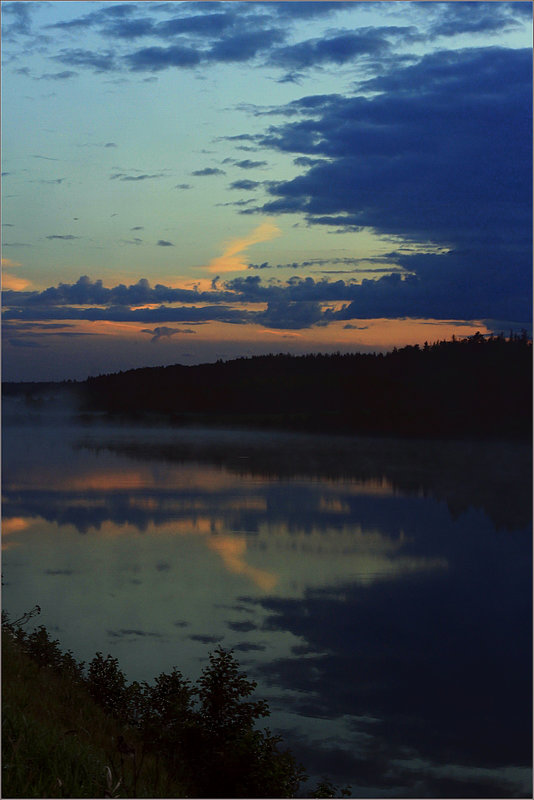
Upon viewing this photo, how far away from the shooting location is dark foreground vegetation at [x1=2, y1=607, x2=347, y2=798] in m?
6.11

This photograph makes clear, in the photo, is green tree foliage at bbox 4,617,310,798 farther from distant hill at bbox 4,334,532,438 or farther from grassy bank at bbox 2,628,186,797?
distant hill at bbox 4,334,532,438

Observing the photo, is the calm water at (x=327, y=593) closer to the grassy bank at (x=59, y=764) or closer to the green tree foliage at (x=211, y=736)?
the green tree foliage at (x=211, y=736)

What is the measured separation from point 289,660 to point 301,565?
79.1 feet

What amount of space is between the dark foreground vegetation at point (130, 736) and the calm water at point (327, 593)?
989 cm

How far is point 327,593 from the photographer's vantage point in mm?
51531

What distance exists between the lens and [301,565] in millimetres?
61562

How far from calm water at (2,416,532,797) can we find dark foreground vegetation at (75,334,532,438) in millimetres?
18546

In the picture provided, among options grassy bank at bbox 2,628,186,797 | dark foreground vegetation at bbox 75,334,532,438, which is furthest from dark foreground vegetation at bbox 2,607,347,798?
dark foreground vegetation at bbox 75,334,532,438

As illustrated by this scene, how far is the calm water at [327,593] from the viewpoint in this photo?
29.0 meters

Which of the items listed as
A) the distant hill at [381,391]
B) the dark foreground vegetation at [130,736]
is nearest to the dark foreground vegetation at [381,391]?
the distant hill at [381,391]

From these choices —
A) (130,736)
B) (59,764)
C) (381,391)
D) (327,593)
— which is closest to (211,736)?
(130,736)

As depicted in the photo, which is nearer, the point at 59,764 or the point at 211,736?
the point at 59,764

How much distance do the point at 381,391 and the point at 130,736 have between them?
126275 millimetres

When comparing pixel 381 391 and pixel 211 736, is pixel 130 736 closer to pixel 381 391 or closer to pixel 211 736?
pixel 211 736
